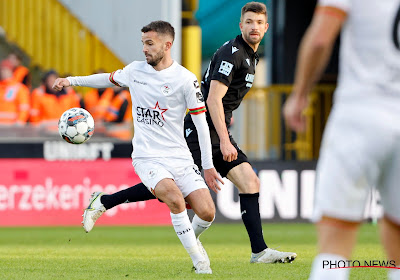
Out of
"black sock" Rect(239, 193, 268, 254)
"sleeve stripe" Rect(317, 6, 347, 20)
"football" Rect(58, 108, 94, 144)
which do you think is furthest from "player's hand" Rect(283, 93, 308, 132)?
"football" Rect(58, 108, 94, 144)

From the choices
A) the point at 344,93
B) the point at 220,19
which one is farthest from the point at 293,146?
the point at 344,93

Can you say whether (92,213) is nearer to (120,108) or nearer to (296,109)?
(296,109)

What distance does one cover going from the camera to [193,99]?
6504 millimetres

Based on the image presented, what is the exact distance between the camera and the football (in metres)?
7.23

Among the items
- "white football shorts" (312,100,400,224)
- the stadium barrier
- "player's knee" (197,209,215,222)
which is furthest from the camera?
the stadium barrier

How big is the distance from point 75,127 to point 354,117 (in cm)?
426

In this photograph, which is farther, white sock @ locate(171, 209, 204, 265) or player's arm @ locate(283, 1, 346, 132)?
white sock @ locate(171, 209, 204, 265)

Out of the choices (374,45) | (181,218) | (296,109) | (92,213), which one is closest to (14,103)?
(92,213)

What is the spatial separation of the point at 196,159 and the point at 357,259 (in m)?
1.70

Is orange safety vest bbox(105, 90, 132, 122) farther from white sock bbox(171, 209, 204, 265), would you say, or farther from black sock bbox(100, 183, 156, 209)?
white sock bbox(171, 209, 204, 265)

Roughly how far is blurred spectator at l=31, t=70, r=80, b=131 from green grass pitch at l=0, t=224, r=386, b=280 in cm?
207

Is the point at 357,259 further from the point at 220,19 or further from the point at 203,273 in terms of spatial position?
the point at 220,19

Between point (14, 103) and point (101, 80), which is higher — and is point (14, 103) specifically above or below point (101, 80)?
below

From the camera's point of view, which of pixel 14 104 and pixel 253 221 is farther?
pixel 14 104
